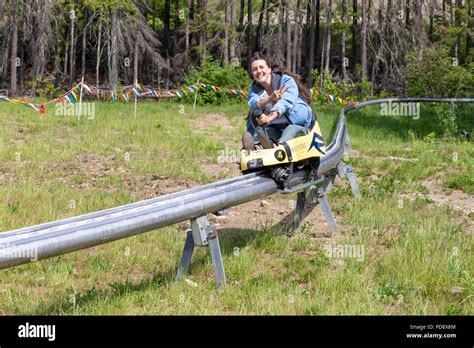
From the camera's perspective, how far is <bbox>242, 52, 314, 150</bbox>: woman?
277 inches

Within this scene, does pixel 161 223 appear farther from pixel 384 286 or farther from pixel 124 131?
pixel 124 131

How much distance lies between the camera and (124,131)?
1680cm

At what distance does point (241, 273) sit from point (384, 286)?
50.9 inches

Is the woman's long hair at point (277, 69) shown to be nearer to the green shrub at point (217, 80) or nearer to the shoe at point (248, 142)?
the shoe at point (248, 142)

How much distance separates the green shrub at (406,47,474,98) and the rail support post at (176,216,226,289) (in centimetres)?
2245

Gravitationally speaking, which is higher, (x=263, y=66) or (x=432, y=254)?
(x=263, y=66)

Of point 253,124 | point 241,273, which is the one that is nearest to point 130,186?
point 253,124

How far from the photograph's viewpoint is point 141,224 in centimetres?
482

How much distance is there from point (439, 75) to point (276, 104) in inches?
849

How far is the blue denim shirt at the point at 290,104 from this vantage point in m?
7.07

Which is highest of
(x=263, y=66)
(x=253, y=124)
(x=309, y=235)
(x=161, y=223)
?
(x=263, y=66)

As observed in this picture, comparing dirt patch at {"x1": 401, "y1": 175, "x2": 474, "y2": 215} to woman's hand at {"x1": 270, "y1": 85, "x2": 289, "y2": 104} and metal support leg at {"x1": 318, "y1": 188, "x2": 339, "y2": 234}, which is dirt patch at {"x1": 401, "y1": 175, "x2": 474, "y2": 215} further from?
woman's hand at {"x1": 270, "y1": 85, "x2": 289, "y2": 104}

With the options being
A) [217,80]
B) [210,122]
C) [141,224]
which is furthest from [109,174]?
[217,80]

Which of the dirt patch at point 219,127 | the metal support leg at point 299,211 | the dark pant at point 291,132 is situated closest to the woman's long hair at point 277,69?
the dark pant at point 291,132
